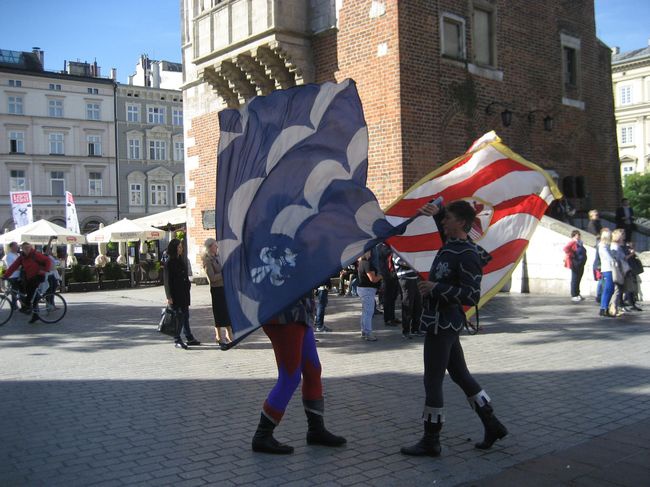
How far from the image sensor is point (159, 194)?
61.7 metres

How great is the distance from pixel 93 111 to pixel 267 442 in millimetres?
60552

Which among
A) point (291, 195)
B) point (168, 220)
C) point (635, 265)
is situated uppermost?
point (168, 220)

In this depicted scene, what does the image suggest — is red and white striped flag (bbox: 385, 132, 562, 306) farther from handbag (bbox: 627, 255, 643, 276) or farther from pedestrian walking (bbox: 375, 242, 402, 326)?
handbag (bbox: 627, 255, 643, 276)

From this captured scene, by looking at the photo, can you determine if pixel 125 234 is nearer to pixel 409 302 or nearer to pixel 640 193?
pixel 409 302

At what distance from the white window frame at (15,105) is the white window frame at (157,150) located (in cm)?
1154

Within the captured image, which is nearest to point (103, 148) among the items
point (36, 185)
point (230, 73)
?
point (36, 185)

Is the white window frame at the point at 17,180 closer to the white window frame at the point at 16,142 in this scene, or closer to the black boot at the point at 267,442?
the white window frame at the point at 16,142

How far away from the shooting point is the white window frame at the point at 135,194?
198ft

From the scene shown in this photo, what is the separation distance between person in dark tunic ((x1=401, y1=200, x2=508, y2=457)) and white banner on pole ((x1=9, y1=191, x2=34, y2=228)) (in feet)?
86.1

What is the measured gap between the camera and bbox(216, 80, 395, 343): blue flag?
15.6 ft

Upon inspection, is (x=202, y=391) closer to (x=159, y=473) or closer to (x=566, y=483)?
(x=159, y=473)

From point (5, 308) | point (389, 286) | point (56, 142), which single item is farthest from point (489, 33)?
point (56, 142)

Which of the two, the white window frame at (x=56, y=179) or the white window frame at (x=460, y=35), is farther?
the white window frame at (x=56, y=179)

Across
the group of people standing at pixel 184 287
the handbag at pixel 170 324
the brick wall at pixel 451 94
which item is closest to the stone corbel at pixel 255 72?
the brick wall at pixel 451 94
